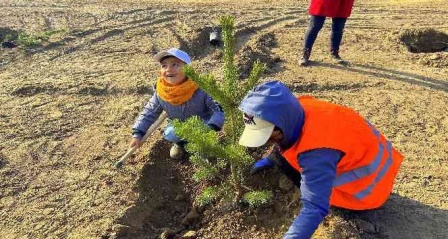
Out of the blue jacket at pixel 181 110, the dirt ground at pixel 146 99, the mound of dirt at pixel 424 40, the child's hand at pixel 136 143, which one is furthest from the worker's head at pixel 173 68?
the mound of dirt at pixel 424 40

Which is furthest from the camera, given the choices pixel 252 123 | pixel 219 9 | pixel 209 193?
pixel 219 9

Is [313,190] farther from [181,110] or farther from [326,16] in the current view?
[326,16]

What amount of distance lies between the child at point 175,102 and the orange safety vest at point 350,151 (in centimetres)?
133

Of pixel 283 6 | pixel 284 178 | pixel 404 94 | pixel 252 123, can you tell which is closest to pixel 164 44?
pixel 283 6

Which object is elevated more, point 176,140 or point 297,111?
point 297,111

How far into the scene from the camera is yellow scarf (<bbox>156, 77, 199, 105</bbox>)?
4215 millimetres

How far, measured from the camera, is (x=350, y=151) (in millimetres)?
2902

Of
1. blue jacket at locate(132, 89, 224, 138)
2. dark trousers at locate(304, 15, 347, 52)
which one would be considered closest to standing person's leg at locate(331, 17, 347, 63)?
dark trousers at locate(304, 15, 347, 52)

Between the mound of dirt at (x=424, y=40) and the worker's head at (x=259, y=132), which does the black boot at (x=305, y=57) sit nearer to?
the mound of dirt at (x=424, y=40)

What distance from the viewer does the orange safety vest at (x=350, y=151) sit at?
2789 mm

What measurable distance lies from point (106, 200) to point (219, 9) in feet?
18.9

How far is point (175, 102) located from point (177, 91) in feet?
0.41

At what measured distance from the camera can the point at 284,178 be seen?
12.3 feet

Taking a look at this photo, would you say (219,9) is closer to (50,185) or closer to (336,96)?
(336,96)
